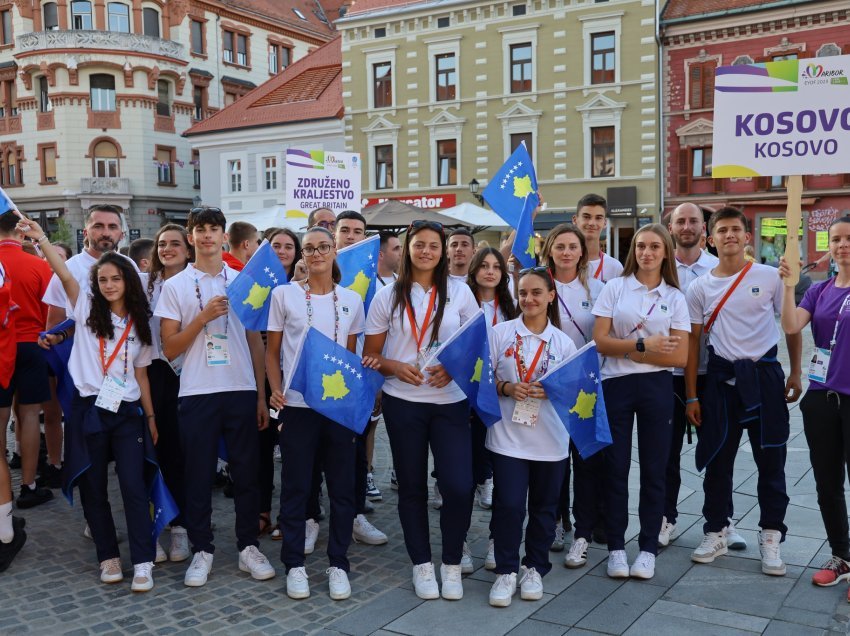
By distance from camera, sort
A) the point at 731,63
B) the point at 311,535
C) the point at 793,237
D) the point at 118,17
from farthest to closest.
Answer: the point at 118,17 < the point at 731,63 < the point at 311,535 < the point at 793,237

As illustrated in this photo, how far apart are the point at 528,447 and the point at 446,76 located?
28191 millimetres

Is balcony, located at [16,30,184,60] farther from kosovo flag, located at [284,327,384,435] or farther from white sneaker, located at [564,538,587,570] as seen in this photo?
white sneaker, located at [564,538,587,570]

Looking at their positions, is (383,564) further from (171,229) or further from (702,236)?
(702,236)

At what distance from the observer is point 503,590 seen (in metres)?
4.22

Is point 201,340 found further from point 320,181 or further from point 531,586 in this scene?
point 320,181

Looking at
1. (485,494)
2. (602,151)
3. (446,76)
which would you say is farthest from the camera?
(446,76)

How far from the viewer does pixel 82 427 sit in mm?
4562

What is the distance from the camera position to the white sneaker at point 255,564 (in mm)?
4605

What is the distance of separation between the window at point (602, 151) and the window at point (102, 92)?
23.9 meters

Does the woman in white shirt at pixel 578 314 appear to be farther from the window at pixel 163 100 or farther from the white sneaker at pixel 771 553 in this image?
the window at pixel 163 100

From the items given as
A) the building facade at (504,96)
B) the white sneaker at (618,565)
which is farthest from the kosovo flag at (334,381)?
the building facade at (504,96)

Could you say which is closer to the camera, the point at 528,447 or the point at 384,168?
the point at 528,447

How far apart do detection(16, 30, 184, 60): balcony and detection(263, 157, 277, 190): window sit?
1021cm

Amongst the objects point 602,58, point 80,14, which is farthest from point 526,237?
point 80,14
